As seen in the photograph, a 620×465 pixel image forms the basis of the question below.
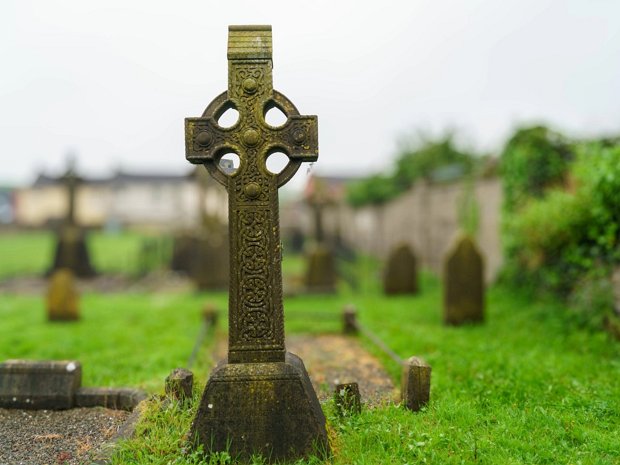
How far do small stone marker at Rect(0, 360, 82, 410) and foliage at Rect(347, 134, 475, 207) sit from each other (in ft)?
65.0

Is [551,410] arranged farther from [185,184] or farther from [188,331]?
[185,184]

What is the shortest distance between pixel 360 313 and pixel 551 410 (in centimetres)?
574

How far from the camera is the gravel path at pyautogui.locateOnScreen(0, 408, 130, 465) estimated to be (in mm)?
3697

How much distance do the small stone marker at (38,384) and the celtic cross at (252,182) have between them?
2.04m

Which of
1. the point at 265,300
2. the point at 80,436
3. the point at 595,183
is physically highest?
the point at 595,183

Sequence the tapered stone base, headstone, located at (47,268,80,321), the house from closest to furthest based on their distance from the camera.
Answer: the tapered stone base < headstone, located at (47,268,80,321) < the house

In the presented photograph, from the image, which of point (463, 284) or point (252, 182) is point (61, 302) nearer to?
point (252, 182)

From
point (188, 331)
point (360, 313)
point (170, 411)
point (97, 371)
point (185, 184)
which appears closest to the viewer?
point (170, 411)

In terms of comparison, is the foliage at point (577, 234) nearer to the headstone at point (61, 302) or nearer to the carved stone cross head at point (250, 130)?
the carved stone cross head at point (250, 130)

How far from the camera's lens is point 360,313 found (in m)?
9.87

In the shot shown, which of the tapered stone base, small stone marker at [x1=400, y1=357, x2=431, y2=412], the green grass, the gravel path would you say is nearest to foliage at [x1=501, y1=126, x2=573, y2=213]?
the green grass

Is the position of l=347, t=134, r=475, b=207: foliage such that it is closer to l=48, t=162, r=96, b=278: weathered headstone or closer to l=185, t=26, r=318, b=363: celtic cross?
l=48, t=162, r=96, b=278: weathered headstone

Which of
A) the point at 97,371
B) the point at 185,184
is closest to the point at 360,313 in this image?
the point at 97,371

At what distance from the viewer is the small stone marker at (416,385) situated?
4.28 meters
